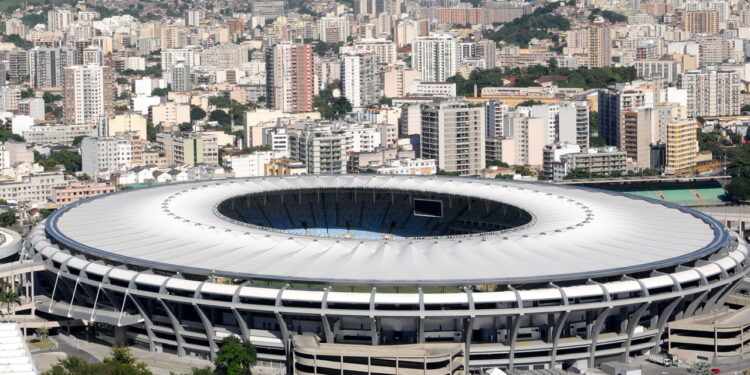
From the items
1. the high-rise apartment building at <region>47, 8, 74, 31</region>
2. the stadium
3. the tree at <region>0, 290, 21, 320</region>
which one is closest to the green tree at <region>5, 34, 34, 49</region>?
the high-rise apartment building at <region>47, 8, 74, 31</region>

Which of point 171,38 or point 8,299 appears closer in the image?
point 8,299

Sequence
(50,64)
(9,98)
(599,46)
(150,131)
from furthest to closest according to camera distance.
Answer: (599,46)
(50,64)
(9,98)
(150,131)

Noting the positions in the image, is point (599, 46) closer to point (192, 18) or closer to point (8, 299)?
point (192, 18)

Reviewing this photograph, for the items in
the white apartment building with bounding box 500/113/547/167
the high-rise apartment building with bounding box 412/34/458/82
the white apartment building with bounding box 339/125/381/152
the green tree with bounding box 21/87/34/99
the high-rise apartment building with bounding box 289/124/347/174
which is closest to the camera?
the high-rise apartment building with bounding box 289/124/347/174

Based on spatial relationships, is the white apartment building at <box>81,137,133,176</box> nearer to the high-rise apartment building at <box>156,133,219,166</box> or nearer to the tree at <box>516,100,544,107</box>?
the high-rise apartment building at <box>156,133,219,166</box>

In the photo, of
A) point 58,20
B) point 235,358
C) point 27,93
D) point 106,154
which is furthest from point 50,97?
point 235,358

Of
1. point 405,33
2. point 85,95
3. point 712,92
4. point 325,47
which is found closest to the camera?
point 85,95
